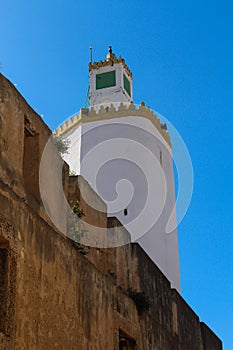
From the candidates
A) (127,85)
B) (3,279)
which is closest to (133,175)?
(127,85)

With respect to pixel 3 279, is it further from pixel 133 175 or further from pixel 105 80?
pixel 105 80

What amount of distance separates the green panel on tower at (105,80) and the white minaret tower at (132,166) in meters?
1.21

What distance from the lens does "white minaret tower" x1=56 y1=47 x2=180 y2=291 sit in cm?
2127

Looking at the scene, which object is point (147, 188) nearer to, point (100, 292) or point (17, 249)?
point (100, 292)

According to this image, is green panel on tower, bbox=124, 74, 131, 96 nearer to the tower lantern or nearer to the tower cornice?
the tower lantern

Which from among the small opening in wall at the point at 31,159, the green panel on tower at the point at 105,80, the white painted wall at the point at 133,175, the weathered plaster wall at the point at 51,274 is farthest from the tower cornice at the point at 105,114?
the small opening in wall at the point at 31,159

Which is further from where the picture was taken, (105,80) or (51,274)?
(105,80)

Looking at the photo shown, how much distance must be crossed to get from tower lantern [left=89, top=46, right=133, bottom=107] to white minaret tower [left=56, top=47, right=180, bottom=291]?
2.09ft

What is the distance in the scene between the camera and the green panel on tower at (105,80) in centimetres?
2508

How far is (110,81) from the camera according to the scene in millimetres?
25250

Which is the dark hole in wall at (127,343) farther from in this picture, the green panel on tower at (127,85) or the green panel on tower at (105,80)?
the green panel on tower at (127,85)

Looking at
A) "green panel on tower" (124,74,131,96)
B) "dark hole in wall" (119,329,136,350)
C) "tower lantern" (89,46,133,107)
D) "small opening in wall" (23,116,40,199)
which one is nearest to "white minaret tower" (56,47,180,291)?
"tower lantern" (89,46,133,107)

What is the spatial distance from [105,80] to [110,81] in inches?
8.2

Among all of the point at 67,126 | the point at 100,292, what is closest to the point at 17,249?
the point at 100,292
